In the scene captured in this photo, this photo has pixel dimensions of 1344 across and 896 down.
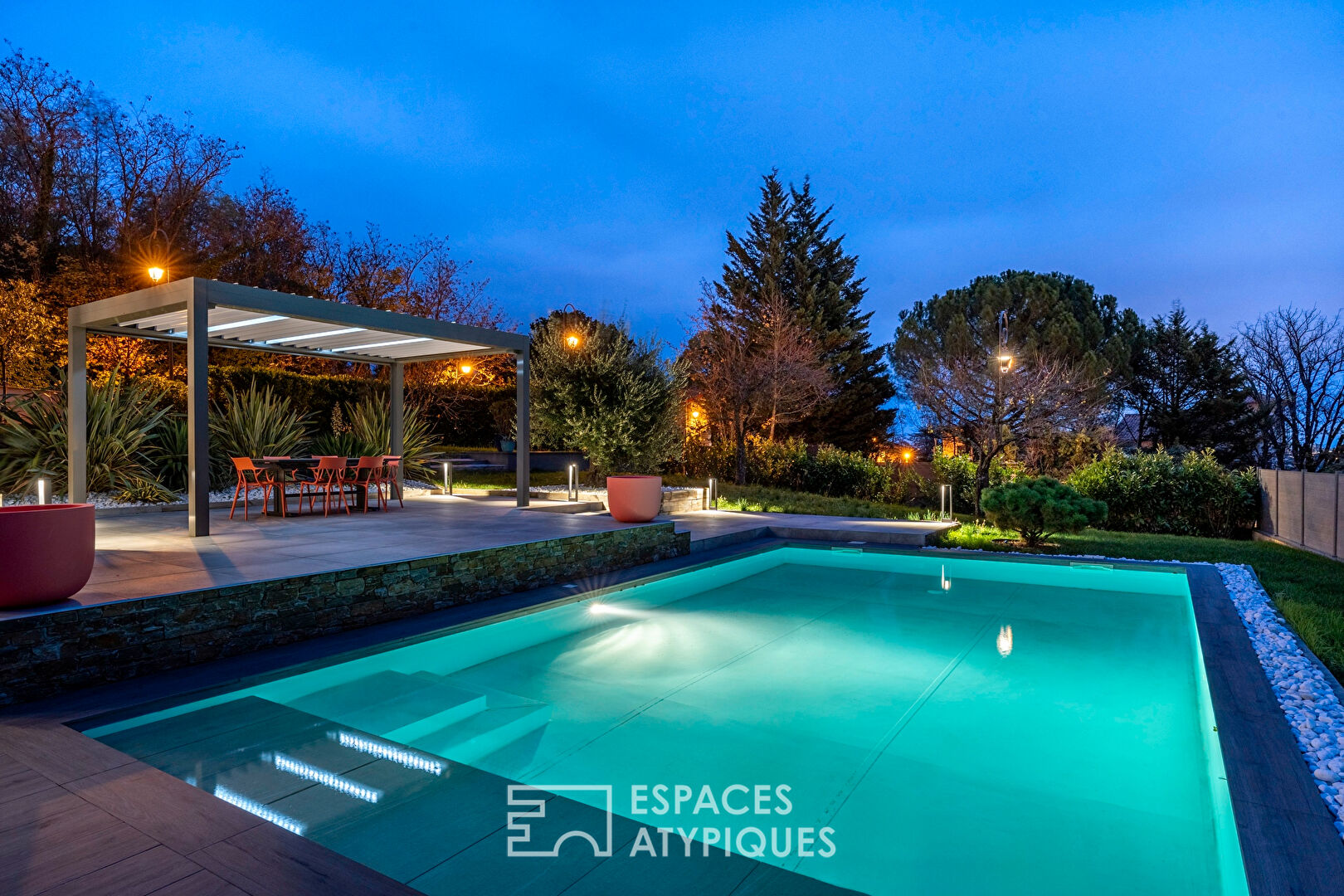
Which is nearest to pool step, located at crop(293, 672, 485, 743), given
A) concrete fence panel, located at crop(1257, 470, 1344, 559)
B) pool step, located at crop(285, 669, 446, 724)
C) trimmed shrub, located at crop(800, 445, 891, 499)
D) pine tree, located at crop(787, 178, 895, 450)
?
pool step, located at crop(285, 669, 446, 724)

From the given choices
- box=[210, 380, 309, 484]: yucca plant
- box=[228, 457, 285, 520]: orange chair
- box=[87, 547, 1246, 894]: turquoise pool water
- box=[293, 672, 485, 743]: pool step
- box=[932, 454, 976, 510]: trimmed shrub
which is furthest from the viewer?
box=[932, 454, 976, 510]: trimmed shrub

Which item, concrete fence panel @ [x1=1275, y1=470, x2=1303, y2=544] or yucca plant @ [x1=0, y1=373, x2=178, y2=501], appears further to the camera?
concrete fence panel @ [x1=1275, y1=470, x2=1303, y2=544]

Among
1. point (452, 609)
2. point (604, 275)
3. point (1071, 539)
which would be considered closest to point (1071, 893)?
point (452, 609)

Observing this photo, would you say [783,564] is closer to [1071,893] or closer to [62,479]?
[1071,893]

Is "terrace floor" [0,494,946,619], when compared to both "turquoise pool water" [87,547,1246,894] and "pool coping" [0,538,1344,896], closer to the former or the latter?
"pool coping" [0,538,1344,896]

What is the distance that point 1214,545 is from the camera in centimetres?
990

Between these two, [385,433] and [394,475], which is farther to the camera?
[385,433]

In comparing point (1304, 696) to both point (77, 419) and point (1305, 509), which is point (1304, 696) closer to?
point (1305, 509)

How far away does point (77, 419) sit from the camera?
27.9 feet

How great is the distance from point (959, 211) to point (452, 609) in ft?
175

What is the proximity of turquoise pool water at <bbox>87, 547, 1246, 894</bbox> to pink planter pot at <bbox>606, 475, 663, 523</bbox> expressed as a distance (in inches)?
90.7

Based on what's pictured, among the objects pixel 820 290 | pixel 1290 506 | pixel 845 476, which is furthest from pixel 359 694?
pixel 820 290

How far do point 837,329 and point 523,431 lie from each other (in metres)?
21.3
